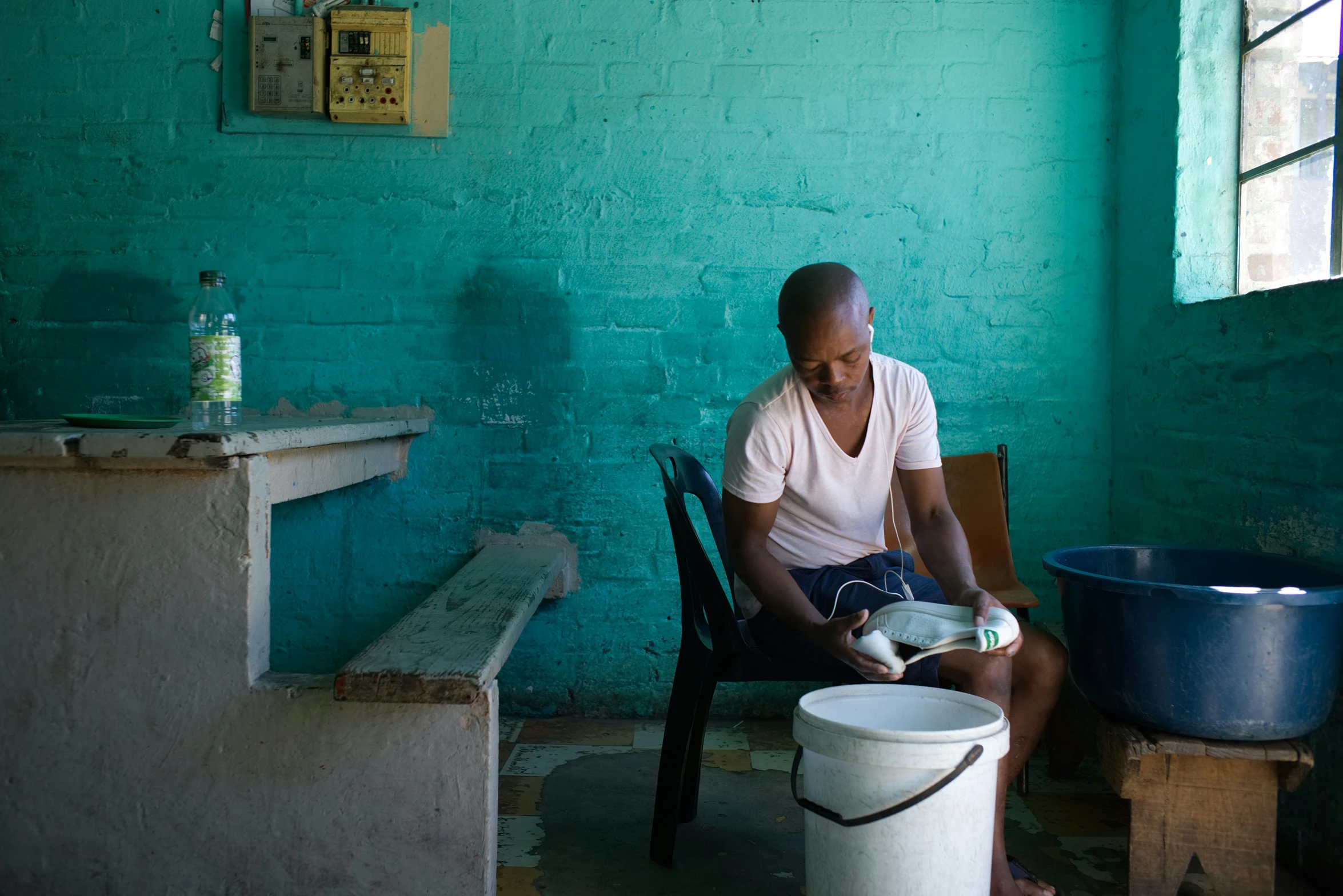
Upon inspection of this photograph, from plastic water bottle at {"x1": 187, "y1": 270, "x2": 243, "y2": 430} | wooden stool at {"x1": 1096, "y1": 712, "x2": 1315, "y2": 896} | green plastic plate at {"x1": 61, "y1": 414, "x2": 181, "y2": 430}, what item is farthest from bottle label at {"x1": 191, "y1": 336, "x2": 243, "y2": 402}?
wooden stool at {"x1": 1096, "y1": 712, "x2": 1315, "y2": 896}

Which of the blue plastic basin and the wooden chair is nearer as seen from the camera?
the blue plastic basin

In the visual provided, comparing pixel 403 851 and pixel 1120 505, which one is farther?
pixel 1120 505

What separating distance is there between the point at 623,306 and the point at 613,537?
79 centimetres

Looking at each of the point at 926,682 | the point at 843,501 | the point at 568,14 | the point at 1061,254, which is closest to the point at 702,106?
the point at 568,14

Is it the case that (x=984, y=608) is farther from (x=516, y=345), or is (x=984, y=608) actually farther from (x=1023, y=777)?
(x=516, y=345)

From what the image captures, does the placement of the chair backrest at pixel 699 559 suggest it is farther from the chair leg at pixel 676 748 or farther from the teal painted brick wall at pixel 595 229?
the teal painted brick wall at pixel 595 229

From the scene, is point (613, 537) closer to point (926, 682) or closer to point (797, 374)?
point (797, 374)

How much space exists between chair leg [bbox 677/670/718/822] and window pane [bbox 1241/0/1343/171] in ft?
6.78

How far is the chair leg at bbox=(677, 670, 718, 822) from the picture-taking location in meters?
2.29

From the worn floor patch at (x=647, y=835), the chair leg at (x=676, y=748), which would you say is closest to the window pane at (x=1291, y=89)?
the chair leg at (x=676, y=748)

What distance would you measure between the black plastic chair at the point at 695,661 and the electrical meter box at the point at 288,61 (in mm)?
1757

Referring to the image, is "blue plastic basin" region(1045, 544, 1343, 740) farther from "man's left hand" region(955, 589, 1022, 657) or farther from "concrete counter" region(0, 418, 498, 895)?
"concrete counter" region(0, 418, 498, 895)

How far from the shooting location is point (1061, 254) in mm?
3172

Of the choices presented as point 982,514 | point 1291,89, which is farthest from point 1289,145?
point 982,514
